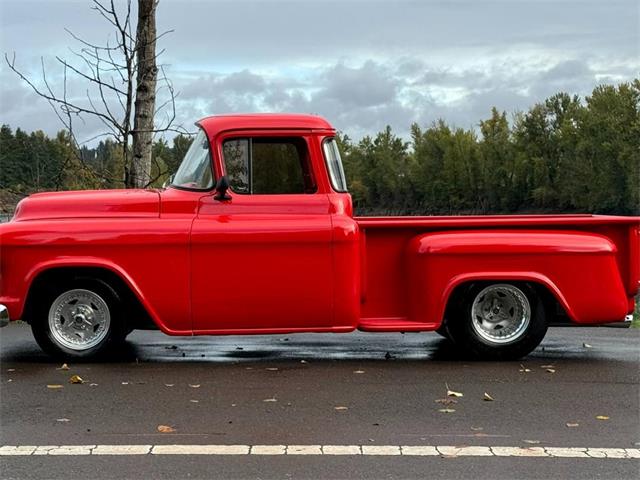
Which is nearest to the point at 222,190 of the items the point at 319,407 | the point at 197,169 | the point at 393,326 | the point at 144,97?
the point at 197,169

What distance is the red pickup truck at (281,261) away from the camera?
25.1ft

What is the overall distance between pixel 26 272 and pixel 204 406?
2.32 metres

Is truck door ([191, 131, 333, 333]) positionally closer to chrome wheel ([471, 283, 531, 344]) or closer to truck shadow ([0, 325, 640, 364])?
truck shadow ([0, 325, 640, 364])

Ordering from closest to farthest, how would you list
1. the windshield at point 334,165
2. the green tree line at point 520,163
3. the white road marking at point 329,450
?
the white road marking at point 329,450, the windshield at point 334,165, the green tree line at point 520,163

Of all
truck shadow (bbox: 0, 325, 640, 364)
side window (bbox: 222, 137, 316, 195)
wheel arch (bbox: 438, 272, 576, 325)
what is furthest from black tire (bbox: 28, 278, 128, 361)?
wheel arch (bbox: 438, 272, 576, 325)

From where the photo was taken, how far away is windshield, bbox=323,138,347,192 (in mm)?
8102

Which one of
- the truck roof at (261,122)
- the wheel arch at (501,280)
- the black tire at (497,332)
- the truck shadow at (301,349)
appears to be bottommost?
the truck shadow at (301,349)

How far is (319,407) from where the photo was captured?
622 cm

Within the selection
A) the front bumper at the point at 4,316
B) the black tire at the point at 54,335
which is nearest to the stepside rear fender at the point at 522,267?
the black tire at the point at 54,335

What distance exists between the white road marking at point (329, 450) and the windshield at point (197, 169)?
3195 millimetres

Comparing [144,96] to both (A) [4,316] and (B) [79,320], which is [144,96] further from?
(A) [4,316]

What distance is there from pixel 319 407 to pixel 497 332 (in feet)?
7.94

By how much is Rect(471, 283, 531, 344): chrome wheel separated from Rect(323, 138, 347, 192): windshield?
5.04ft

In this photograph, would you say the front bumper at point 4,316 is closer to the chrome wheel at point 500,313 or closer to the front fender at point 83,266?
the front fender at point 83,266
